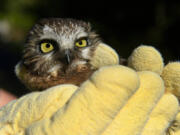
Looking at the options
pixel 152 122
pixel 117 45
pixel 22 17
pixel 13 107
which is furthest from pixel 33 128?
pixel 22 17

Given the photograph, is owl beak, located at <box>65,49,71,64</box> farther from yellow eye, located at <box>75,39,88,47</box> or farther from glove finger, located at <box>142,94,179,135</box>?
glove finger, located at <box>142,94,179,135</box>

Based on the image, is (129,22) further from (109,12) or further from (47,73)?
(47,73)

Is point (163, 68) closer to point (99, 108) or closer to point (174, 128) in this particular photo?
point (174, 128)

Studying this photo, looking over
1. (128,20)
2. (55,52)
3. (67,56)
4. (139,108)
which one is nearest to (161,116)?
(139,108)

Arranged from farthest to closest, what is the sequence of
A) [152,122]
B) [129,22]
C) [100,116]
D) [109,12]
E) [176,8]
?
[109,12]
[129,22]
[176,8]
[152,122]
[100,116]

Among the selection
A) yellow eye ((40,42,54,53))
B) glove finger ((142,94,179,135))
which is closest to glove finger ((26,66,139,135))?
glove finger ((142,94,179,135))

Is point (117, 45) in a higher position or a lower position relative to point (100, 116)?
lower
